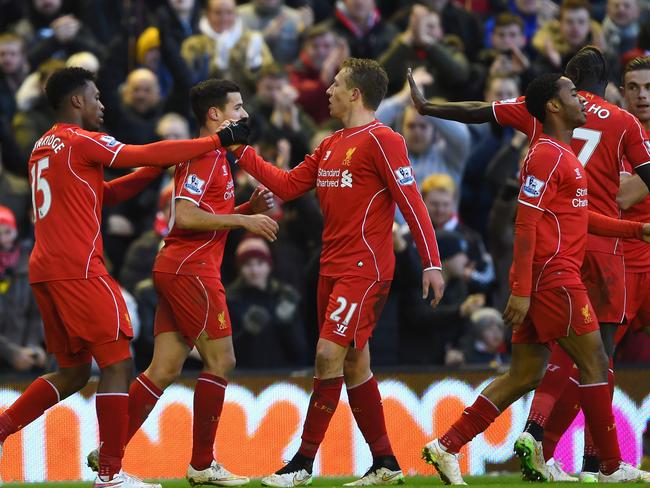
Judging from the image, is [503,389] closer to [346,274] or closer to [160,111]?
[346,274]

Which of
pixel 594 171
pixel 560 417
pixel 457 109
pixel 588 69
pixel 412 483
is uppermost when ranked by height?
pixel 588 69

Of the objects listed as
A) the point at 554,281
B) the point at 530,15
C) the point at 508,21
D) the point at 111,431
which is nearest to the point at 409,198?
the point at 554,281

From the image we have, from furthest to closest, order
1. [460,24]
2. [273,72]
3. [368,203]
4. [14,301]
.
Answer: [460,24]
[273,72]
[14,301]
[368,203]

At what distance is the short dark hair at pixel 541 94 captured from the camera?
8.36 m

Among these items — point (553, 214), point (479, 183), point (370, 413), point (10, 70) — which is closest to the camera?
point (553, 214)

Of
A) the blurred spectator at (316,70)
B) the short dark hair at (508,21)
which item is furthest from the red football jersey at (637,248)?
the short dark hair at (508,21)

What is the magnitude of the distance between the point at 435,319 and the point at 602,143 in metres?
3.29

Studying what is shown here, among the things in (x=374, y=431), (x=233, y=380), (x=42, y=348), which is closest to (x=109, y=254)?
(x=42, y=348)

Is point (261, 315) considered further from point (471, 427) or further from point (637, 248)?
point (637, 248)

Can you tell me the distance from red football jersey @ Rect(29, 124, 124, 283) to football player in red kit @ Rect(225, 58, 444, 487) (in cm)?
129

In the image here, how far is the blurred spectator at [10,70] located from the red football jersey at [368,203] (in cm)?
602

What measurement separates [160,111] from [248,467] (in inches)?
174

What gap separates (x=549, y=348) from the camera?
336 inches

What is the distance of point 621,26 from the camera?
47.4 feet
